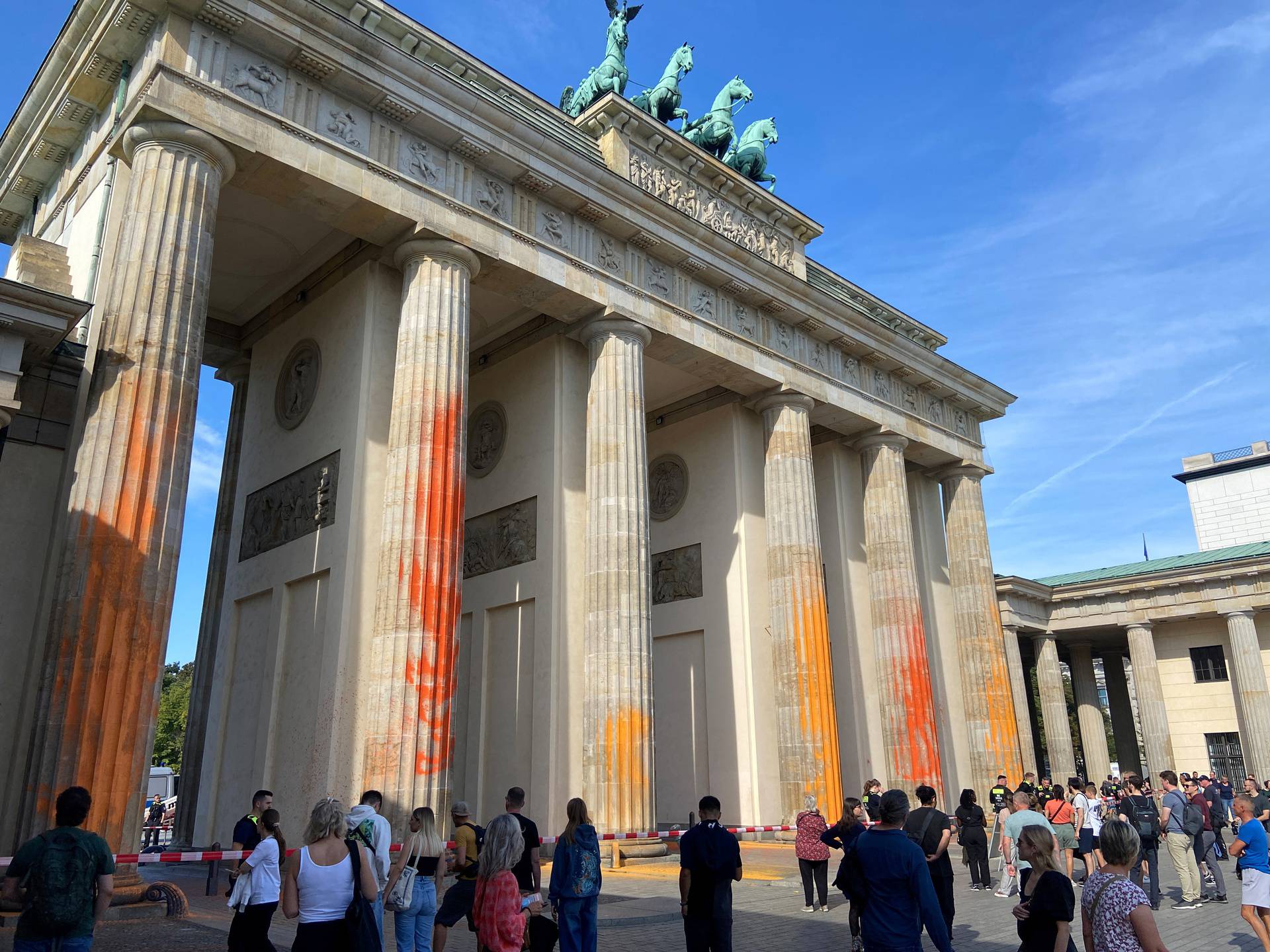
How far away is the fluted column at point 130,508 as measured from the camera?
10.5m

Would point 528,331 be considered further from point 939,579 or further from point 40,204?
point 939,579

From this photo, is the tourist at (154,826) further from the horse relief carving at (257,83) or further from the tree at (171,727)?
the tree at (171,727)

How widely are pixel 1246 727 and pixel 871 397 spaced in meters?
19.4

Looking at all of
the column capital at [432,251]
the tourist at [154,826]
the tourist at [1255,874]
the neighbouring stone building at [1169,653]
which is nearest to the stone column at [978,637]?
the neighbouring stone building at [1169,653]

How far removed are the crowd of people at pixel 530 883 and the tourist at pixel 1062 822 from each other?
5.36 feet

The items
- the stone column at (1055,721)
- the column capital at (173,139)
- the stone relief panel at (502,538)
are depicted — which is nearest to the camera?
the column capital at (173,139)

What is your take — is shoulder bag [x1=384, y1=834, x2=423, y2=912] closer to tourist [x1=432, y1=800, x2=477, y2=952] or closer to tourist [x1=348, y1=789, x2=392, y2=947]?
tourist [x1=348, y1=789, x2=392, y2=947]

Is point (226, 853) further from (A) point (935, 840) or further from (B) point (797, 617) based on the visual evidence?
(B) point (797, 617)

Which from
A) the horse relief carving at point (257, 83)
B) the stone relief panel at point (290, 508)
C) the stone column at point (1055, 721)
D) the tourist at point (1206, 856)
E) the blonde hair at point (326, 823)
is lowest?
the tourist at point (1206, 856)

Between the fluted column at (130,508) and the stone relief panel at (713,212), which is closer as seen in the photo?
the fluted column at (130,508)

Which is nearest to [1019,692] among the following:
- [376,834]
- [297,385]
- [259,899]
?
[297,385]

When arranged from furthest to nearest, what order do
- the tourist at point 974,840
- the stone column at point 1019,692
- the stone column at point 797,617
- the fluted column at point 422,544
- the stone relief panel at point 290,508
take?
1. the stone column at point 1019,692
2. the stone column at point 797,617
3. the stone relief panel at point 290,508
4. the fluted column at point 422,544
5. the tourist at point 974,840

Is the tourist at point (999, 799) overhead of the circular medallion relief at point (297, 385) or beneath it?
beneath

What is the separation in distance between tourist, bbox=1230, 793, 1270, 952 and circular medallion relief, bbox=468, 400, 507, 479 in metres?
14.7
